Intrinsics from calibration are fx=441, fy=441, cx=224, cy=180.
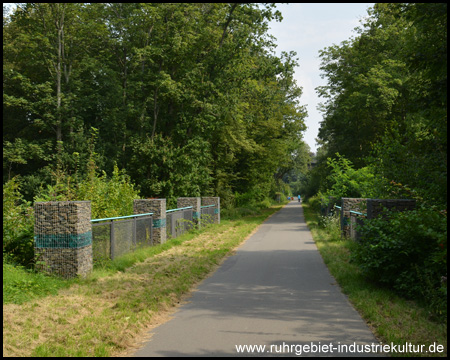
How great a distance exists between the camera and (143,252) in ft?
42.4

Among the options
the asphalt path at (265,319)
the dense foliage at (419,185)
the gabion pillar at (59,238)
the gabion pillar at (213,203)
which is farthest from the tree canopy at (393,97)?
the gabion pillar at (213,203)

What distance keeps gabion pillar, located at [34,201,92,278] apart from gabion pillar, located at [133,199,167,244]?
5.53 metres

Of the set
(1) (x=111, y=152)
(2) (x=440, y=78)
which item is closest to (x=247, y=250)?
(2) (x=440, y=78)

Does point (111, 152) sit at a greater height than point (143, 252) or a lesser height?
greater

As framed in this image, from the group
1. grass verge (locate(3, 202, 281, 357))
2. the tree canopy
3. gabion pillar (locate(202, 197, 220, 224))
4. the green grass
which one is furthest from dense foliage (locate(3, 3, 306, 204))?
the green grass

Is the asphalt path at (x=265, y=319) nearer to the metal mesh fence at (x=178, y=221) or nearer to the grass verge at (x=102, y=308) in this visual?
the grass verge at (x=102, y=308)

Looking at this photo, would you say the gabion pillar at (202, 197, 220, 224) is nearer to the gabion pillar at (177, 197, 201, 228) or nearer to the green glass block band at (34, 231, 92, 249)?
the gabion pillar at (177, 197, 201, 228)

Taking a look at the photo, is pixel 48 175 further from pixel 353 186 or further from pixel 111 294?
pixel 111 294

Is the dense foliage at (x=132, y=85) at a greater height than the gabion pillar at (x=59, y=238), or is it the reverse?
the dense foliage at (x=132, y=85)

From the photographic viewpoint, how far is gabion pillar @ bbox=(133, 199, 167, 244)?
49.7 feet

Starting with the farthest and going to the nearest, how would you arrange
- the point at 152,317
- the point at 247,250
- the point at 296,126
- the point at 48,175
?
1. the point at 296,126
2. the point at 48,175
3. the point at 247,250
4. the point at 152,317

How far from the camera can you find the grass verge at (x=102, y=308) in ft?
18.4

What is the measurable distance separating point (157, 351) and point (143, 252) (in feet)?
25.3

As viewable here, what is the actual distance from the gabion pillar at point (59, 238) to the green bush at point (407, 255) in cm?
585
